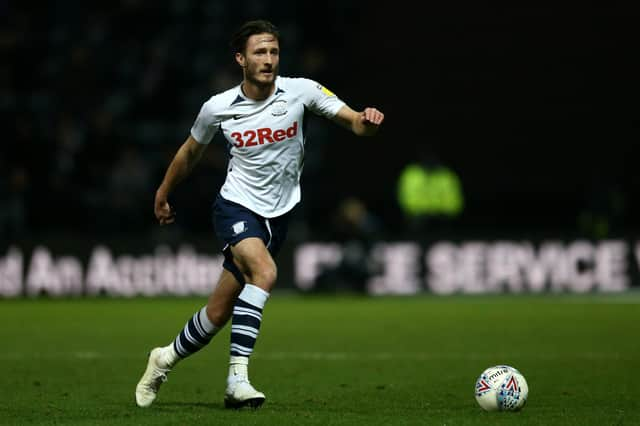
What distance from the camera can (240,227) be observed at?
6707mm

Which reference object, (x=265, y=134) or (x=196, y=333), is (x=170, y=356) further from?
(x=265, y=134)

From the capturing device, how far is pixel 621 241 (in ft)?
61.6

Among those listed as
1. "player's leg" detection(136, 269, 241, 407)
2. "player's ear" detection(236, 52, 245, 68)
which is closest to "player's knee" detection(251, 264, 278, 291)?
"player's leg" detection(136, 269, 241, 407)

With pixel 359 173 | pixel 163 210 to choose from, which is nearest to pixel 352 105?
pixel 359 173

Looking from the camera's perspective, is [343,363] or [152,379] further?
[343,363]

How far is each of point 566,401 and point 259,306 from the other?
178 cm

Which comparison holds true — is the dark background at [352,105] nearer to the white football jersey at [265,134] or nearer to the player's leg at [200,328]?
the player's leg at [200,328]

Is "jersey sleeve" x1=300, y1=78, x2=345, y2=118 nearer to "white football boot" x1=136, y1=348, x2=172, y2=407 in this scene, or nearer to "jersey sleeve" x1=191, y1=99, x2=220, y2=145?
"jersey sleeve" x1=191, y1=99, x2=220, y2=145

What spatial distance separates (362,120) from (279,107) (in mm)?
541

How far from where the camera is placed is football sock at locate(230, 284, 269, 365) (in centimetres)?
643

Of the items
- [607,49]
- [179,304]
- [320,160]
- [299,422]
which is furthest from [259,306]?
[607,49]

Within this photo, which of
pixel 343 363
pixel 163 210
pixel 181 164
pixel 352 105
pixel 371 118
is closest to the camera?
pixel 371 118

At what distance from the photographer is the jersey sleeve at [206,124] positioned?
6.84 m

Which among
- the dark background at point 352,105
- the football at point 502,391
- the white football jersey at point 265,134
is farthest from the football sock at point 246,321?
the dark background at point 352,105
